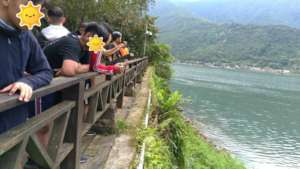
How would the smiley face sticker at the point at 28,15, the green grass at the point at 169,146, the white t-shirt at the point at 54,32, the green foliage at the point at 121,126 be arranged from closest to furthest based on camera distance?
the smiley face sticker at the point at 28,15 < the white t-shirt at the point at 54,32 < the green grass at the point at 169,146 < the green foliage at the point at 121,126

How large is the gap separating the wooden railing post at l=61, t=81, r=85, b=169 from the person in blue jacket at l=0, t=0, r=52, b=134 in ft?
3.15

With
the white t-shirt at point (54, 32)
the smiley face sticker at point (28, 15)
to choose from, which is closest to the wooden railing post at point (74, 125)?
the white t-shirt at point (54, 32)

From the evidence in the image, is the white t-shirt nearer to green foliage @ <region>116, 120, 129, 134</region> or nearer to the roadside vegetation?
the roadside vegetation

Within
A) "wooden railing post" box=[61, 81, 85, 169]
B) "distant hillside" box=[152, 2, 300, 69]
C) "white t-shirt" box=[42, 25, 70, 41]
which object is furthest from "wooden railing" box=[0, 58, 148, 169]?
"distant hillside" box=[152, 2, 300, 69]

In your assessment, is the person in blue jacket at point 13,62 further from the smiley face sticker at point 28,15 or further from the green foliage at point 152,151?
the green foliage at point 152,151

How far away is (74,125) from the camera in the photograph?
145 inches

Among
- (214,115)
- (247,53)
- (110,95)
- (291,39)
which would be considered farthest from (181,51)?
(110,95)

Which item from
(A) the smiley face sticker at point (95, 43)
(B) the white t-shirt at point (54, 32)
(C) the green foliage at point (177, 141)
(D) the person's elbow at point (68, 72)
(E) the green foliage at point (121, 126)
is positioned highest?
(B) the white t-shirt at point (54, 32)

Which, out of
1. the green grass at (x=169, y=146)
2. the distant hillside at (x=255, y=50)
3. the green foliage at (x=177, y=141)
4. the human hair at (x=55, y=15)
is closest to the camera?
the human hair at (x=55, y=15)

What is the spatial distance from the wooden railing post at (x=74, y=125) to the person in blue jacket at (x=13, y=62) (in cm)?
96

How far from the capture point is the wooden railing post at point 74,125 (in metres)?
3.58

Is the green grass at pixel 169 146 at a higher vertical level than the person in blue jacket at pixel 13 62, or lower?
lower

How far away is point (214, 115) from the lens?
32.0 meters

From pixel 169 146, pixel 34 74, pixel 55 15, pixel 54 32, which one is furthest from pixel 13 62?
pixel 169 146
